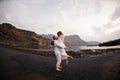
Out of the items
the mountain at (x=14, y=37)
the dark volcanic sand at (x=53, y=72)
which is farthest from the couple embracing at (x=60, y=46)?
the mountain at (x=14, y=37)

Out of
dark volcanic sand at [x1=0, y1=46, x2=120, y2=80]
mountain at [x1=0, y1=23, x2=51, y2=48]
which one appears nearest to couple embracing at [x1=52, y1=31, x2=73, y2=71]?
dark volcanic sand at [x1=0, y1=46, x2=120, y2=80]

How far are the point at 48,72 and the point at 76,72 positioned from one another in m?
1.17

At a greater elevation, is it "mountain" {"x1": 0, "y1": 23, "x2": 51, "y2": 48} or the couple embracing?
"mountain" {"x1": 0, "y1": 23, "x2": 51, "y2": 48}

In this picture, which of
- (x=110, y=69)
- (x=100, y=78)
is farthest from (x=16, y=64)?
(x=110, y=69)

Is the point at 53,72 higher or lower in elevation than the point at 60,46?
lower

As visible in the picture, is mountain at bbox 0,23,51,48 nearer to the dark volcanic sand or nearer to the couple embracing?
the dark volcanic sand

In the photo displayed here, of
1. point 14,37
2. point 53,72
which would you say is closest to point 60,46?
point 53,72

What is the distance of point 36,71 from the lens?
15.8 ft

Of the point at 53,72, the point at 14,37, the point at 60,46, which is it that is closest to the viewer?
the point at 53,72

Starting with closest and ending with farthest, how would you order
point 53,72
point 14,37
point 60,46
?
point 53,72, point 60,46, point 14,37

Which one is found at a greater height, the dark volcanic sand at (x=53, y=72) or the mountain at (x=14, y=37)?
the mountain at (x=14, y=37)

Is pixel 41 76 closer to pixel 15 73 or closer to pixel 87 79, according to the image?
pixel 15 73

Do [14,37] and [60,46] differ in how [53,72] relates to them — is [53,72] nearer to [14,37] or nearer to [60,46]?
[60,46]

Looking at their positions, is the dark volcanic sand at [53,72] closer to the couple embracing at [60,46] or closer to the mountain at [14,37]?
the couple embracing at [60,46]
